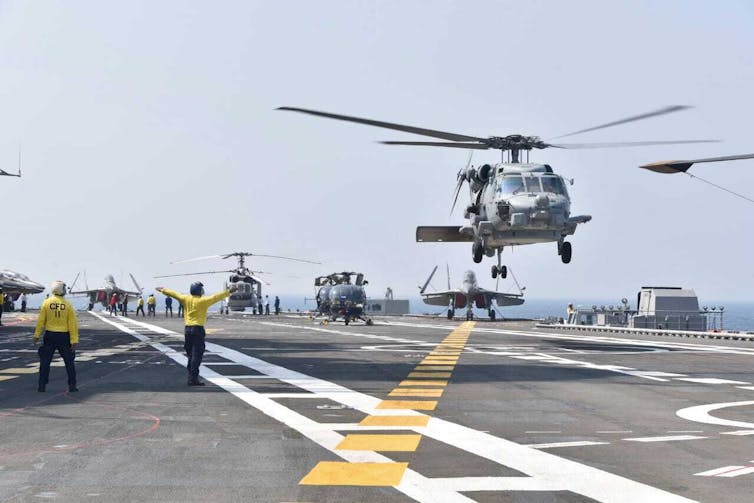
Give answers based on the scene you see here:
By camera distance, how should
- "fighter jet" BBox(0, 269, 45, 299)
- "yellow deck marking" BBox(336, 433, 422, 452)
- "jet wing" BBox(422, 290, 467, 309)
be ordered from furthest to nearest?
"jet wing" BBox(422, 290, 467, 309), "fighter jet" BBox(0, 269, 45, 299), "yellow deck marking" BBox(336, 433, 422, 452)

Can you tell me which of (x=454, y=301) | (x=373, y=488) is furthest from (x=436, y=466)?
Result: (x=454, y=301)

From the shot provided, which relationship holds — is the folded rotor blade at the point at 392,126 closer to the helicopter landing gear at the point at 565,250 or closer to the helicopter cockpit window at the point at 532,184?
the helicopter cockpit window at the point at 532,184

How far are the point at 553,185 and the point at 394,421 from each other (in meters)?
25.2

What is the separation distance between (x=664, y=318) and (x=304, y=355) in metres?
38.5

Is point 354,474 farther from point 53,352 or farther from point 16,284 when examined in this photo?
point 16,284

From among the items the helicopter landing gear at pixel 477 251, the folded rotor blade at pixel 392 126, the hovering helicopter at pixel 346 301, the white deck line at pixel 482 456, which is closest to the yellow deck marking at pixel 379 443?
the white deck line at pixel 482 456

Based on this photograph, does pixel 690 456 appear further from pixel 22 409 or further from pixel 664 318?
pixel 664 318

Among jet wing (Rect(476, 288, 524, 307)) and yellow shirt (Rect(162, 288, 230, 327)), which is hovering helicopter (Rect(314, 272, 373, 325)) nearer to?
jet wing (Rect(476, 288, 524, 307))

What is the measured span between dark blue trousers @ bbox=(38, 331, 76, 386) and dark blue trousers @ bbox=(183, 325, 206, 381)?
2.17 metres

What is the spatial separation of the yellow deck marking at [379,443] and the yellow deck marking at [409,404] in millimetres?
3172

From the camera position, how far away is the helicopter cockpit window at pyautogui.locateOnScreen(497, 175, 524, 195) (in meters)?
37.1

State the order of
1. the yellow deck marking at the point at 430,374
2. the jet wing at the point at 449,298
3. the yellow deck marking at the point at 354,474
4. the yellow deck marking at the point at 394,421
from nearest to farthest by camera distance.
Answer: the yellow deck marking at the point at 354,474
the yellow deck marking at the point at 394,421
the yellow deck marking at the point at 430,374
the jet wing at the point at 449,298

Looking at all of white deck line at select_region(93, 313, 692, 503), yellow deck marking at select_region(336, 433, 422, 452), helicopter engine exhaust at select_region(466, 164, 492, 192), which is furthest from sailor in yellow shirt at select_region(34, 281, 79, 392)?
helicopter engine exhaust at select_region(466, 164, 492, 192)

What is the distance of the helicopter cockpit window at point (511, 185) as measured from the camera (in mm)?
37094
